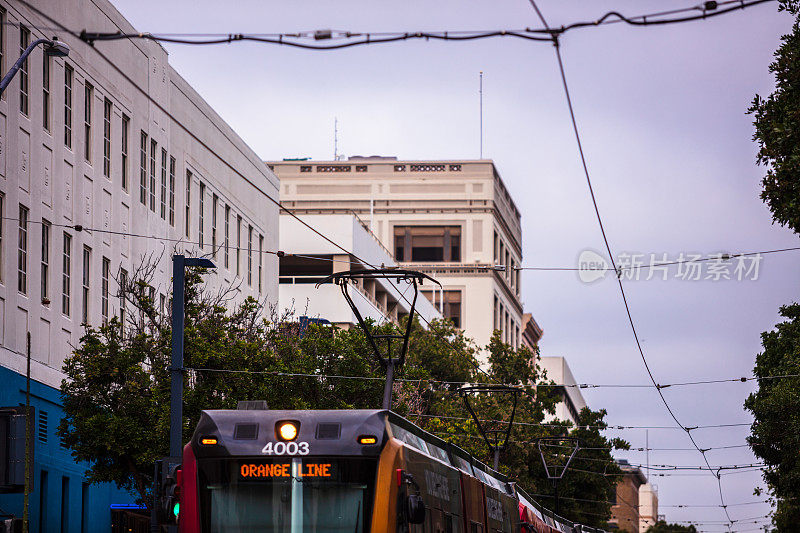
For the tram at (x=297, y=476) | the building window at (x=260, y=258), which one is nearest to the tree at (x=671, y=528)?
the building window at (x=260, y=258)

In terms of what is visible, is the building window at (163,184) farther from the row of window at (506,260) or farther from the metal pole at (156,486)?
the row of window at (506,260)

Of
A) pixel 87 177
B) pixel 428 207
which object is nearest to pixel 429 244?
pixel 428 207

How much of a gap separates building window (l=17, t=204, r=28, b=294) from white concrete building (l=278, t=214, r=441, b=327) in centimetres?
3158

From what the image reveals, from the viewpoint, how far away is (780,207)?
886 inches

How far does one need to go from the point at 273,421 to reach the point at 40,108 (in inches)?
841

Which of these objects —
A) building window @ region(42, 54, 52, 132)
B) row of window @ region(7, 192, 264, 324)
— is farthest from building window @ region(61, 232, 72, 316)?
building window @ region(42, 54, 52, 132)

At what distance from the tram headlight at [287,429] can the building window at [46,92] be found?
2180cm

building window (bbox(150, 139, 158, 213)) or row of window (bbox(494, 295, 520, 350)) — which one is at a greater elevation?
row of window (bbox(494, 295, 520, 350))

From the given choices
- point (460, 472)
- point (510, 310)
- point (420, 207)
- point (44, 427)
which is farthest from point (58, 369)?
point (510, 310)

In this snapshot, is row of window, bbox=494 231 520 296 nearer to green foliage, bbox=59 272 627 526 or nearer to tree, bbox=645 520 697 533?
tree, bbox=645 520 697 533

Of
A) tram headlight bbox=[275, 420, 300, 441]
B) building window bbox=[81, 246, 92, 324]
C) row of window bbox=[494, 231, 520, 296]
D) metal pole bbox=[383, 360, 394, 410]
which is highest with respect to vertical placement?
row of window bbox=[494, 231, 520, 296]

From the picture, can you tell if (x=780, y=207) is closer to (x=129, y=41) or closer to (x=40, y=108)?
(x=40, y=108)

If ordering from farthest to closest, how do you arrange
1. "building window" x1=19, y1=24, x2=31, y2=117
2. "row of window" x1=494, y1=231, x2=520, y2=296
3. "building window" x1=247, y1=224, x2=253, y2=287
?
"row of window" x1=494, y1=231, x2=520, y2=296
"building window" x1=247, y1=224, x2=253, y2=287
"building window" x1=19, y1=24, x2=31, y2=117

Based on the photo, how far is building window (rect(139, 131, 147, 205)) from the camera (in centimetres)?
4159
